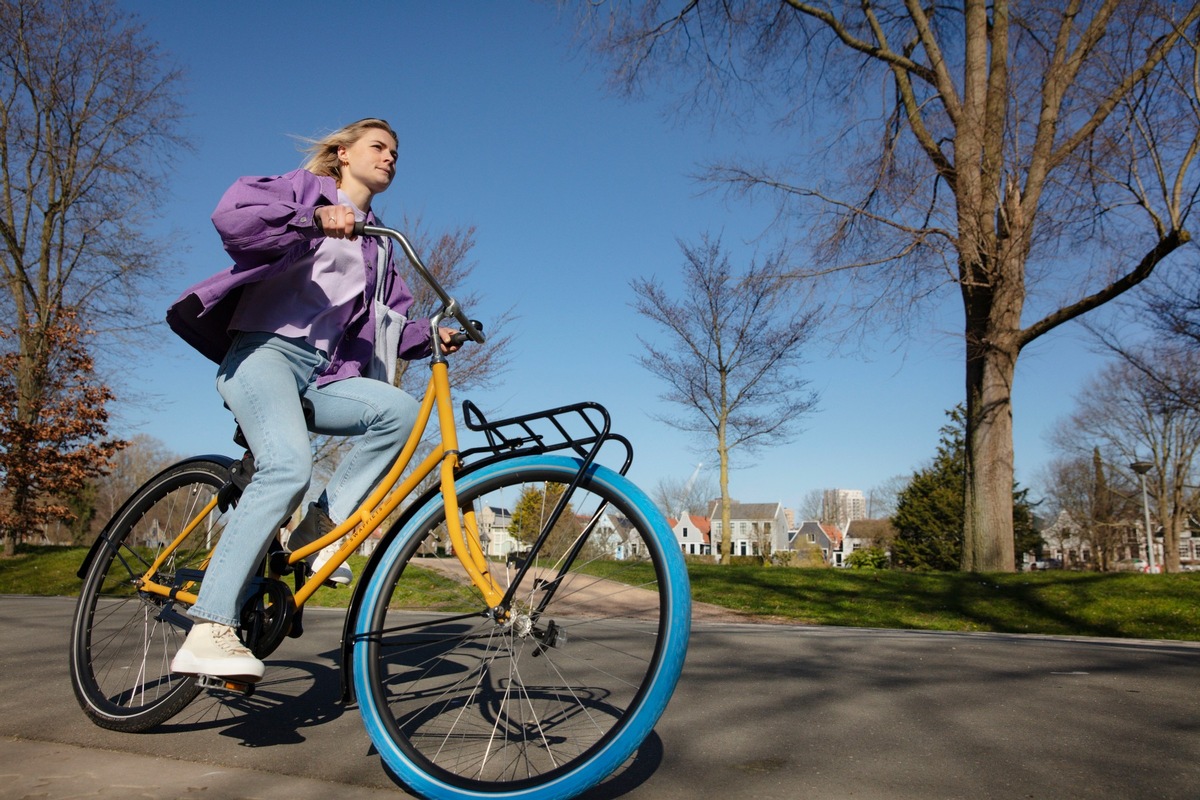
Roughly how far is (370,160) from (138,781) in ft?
6.60

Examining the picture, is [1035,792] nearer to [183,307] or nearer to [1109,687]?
[1109,687]

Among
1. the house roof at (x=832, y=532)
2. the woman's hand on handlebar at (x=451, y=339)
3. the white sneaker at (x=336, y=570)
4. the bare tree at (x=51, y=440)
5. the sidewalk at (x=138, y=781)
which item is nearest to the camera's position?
the sidewalk at (x=138, y=781)

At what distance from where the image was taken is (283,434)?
8.68ft

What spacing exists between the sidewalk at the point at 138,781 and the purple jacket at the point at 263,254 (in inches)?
47.8

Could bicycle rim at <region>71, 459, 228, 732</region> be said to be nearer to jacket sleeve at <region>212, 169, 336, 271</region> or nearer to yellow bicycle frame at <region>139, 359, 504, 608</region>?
yellow bicycle frame at <region>139, 359, 504, 608</region>

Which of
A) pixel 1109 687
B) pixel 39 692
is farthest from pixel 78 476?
pixel 1109 687

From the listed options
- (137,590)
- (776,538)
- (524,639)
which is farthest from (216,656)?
(776,538)

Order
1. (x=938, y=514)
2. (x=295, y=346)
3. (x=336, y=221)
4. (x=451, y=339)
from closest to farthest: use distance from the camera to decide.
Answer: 1. (x=336, y=221)
2. (x=295, y=346)
3. (x=451, y=339)
4. (x=938, y=514)

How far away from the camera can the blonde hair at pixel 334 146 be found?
3.03 metres

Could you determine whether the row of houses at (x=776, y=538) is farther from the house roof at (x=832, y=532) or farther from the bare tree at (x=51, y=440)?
the bare tree at (x=51, y=440)

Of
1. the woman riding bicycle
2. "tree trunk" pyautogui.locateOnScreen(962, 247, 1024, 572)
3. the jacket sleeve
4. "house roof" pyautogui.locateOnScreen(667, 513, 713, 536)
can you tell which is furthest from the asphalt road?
"house roof" pyautogui.locateOnScreen(667, 513, 713, 536)

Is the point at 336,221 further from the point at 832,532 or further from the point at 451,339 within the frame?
the point at 832,532

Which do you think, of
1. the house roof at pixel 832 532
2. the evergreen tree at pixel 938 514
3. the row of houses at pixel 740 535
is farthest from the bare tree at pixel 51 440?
the house roof at pixel 832 532

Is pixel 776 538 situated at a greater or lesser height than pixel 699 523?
lesser
